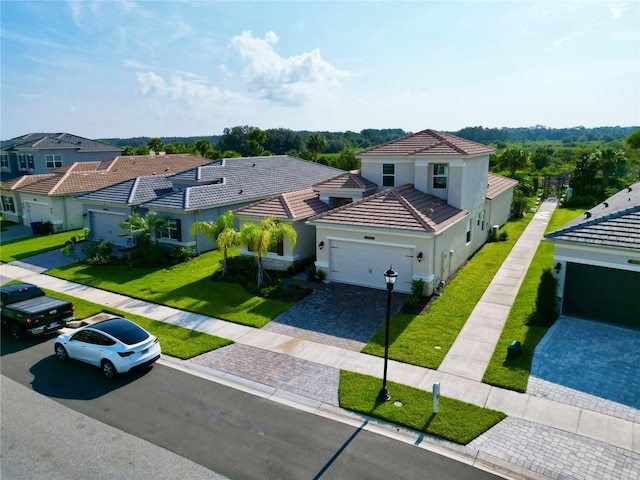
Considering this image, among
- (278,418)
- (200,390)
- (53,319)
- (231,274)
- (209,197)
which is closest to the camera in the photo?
(278,418)

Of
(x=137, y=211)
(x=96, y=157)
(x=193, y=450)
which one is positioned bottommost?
(x=193, y=450)

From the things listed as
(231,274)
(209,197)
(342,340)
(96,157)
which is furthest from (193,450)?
(96,157)

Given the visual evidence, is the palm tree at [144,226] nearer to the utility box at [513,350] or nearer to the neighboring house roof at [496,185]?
the utility box at [513,350]

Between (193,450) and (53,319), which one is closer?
(193,450)

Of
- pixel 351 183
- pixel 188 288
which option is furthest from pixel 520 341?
pixel 188 288

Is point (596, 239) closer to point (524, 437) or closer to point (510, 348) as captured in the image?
point (510, 348)

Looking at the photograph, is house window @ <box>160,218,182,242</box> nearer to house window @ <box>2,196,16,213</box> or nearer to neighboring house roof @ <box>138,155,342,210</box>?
neighboring house roof @ <box>138,155,342,210</box>

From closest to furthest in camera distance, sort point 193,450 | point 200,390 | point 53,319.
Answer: point 193,450 < point 200,390 < point 53,319

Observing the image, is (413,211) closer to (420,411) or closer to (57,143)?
(420,411)
